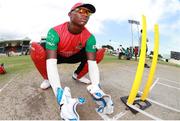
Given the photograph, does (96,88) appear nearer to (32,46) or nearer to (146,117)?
(146,117)

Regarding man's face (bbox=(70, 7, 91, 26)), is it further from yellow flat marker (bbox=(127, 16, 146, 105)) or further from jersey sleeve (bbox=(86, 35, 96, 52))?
yellow flat marker (bbox=(127, 16, 146, 105))

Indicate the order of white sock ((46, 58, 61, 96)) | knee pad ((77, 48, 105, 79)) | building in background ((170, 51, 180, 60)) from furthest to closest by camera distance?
building in background ((170, 51, 180, 60)), knee pad ((77, 48, 105, 79)), white sock ((46, 58, 61, 96))

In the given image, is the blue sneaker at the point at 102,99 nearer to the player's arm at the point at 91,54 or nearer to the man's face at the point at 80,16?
the player's arm at the point at 91,54

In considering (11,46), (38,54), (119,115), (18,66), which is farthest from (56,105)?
(11,46)

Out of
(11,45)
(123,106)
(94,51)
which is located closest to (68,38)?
(94,51)

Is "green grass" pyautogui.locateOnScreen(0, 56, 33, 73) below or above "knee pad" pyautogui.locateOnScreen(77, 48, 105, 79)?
below

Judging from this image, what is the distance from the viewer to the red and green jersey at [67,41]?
4.46 m

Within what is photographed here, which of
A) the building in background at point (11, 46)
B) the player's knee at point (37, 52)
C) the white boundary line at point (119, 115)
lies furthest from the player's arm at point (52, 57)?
the building in background at point (11, 46)

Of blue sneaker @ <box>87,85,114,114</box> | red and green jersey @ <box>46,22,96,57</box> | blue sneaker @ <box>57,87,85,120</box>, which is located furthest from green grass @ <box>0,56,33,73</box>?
blue sneaker @ <box>57,87,85,120</box>

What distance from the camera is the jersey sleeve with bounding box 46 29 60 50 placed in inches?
174

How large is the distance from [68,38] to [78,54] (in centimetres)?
70

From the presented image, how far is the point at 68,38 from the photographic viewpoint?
181 inches

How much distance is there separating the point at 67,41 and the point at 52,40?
31 cm

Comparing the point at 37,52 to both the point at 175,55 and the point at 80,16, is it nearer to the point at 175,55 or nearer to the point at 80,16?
the point at 80,16
